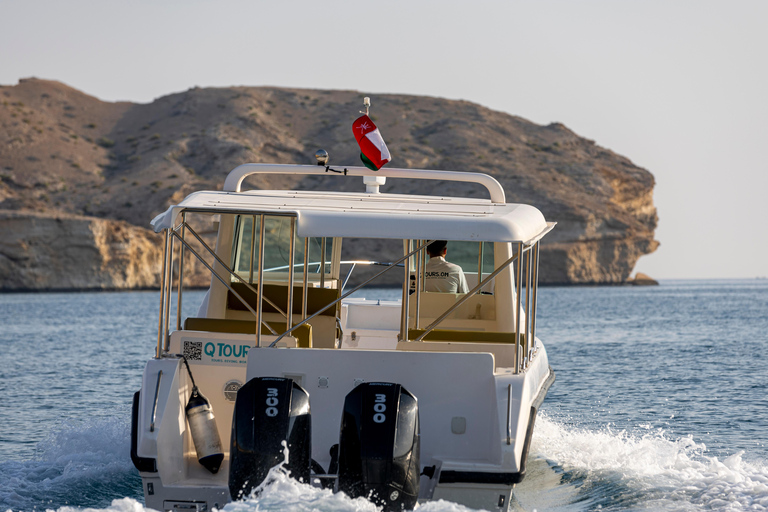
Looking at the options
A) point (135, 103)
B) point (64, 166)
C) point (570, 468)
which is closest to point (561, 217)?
point (64, 166)

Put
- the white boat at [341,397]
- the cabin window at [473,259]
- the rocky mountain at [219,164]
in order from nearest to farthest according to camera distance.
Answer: the white boat at [341,397] < the cabin window at [473,259] < the rocky mountain at [219,164]

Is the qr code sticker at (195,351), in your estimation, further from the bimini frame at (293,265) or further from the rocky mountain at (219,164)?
the rocky mountain at (219,164)

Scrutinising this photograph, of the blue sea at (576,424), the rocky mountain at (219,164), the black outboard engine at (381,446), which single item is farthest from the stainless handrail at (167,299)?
the rocky mountain at (219,164)

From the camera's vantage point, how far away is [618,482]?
7734 mm

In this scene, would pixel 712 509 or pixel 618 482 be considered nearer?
pixel 712 509

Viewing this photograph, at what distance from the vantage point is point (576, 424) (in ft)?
37.6

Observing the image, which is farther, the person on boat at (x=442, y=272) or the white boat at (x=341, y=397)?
the person on boat at (x=442, y=272)

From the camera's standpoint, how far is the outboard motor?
5.68 metres

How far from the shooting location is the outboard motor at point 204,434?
18.6 feet

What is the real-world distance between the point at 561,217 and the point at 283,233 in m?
64.3

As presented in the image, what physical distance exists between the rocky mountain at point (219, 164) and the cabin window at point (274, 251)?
163ft

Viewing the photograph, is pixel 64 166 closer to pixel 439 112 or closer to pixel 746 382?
pixel 439 112

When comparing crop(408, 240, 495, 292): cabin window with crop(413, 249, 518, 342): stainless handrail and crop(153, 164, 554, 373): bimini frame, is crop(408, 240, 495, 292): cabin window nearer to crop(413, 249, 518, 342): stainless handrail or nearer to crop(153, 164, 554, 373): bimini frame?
crop(153, 164, 554, 373): bimini frame

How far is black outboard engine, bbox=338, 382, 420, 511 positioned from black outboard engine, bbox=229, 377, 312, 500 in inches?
10.2
